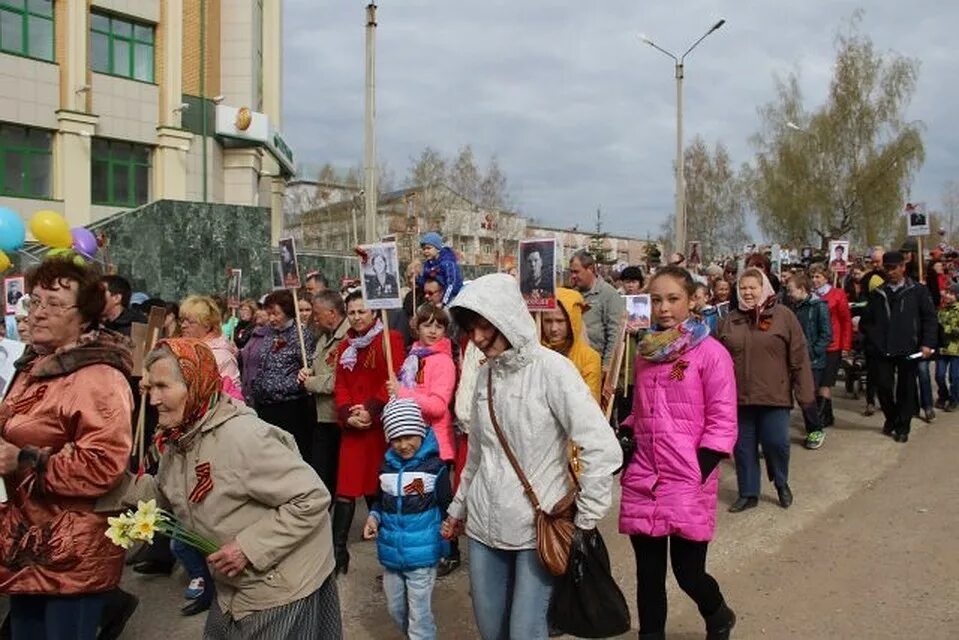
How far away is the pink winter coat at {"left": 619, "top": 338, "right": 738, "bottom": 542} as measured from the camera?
3.79m

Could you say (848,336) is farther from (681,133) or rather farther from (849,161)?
(849,161)

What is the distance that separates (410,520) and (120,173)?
2765 cm

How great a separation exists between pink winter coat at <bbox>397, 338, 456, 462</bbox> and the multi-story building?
24436 mm

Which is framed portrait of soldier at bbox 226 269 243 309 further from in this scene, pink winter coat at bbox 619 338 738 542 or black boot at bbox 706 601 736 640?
black boot at bbox 706 601 736 640

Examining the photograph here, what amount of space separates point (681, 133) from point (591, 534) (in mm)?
22018

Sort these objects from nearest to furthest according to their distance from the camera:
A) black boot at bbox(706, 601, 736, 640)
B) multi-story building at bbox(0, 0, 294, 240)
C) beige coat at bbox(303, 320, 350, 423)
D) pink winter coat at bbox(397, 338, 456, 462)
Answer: black boot at bbox(706, 601, 736, 640) < pink winter coat at bbox(397, 338, 456, 462) < beige coat at bbox(303, 320, 350, 423) < multi-story building at bbox(0, 0, 294, 240)

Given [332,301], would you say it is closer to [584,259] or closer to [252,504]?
[584,259]

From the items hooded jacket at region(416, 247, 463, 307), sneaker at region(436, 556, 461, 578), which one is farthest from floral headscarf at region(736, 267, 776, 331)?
sneaker at region(436, 556, 461, 578)

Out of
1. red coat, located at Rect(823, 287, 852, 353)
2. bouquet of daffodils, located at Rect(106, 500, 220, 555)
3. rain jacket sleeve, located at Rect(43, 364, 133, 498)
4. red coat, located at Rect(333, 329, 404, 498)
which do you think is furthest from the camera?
red coat, located at Rect(823, 287, 852, 353)

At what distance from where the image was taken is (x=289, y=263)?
7.48 meters

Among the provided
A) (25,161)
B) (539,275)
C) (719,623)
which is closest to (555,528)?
(719,623)

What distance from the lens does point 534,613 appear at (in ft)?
10.8

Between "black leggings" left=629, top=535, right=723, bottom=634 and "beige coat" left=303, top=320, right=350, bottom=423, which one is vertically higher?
"beige coat" left=303, top=320, right=350, bottom=423

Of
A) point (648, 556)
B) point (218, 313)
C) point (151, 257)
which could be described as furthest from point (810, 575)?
point (151, 257)
